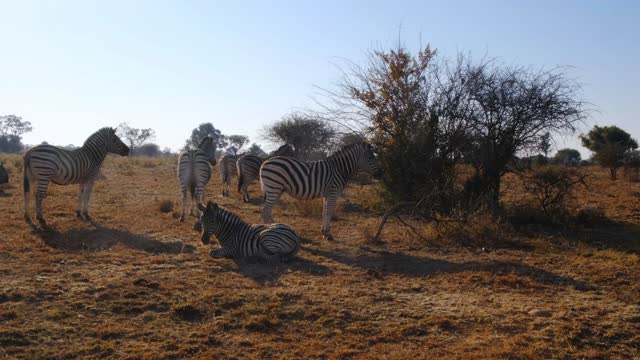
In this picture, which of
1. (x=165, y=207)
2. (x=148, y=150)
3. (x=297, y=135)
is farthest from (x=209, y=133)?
(x=165, y=207)

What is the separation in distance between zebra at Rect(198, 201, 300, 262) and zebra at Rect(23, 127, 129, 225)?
423cm

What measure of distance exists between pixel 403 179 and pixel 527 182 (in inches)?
118

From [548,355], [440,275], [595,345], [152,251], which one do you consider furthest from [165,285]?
[595,345]

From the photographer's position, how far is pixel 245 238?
8.50m

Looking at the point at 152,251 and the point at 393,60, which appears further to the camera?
the point at 393,60

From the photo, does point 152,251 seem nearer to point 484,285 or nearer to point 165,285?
point 165,285

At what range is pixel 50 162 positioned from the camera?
11008mm

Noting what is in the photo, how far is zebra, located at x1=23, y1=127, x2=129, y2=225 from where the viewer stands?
1091 cm

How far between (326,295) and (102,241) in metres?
4.91

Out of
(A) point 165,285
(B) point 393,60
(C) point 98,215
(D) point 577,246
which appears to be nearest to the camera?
(A) point 165,285

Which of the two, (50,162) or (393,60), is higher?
(393,60)

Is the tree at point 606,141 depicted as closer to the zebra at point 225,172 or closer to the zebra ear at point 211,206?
the zebra at point 225,172

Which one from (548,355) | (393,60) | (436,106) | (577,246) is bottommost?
(548,355)

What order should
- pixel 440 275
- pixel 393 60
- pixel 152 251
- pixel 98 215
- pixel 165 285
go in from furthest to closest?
pixel 393 60 < pixel 98 215 < pixel 152 251 < pixel 440 275 < pixel 165 285
